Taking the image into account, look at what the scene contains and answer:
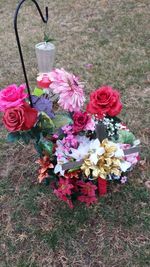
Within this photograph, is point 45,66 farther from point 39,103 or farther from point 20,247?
point 20,247

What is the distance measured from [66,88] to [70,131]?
0.27 meters

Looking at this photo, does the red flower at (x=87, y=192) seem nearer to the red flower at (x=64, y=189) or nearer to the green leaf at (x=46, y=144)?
the red flower at (x=64, y=189)

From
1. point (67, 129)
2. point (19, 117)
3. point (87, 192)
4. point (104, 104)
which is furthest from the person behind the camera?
point (87, 192)

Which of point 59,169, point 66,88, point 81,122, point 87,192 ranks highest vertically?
point 66,88

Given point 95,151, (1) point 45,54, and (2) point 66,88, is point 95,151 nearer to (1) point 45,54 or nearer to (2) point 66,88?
(2) point 66,88

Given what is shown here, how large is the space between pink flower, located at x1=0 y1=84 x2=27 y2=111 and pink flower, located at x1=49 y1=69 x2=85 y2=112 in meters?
0.15

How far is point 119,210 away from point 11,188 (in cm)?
70

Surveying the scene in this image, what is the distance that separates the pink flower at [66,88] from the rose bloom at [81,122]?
0.37 ft

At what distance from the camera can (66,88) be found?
187 cm

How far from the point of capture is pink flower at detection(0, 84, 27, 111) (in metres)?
1.83

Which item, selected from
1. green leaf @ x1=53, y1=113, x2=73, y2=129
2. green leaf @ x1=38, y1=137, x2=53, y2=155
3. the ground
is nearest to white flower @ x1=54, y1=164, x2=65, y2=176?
green leaf @ x1=38, y1=137, x2=53, y2=155

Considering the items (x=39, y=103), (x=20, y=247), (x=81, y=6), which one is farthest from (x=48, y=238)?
(x=81, y=6)

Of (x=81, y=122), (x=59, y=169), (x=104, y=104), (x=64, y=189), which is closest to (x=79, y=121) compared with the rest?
(x=81, y=122)

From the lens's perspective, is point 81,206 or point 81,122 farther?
point 81,206
